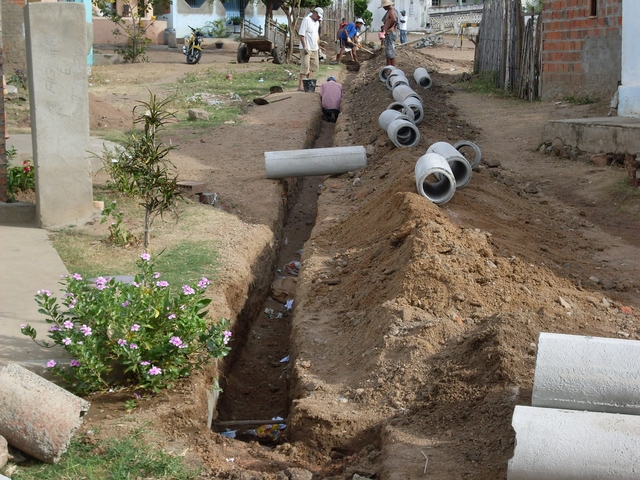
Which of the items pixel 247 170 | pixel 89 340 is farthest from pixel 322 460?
pixel 247 170

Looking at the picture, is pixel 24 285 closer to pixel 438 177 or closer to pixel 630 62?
pixel 438 177

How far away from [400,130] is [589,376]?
23.2 feet

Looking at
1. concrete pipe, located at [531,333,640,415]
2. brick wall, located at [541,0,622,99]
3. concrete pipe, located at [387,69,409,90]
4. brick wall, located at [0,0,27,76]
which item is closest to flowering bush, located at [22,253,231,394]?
concrete pipe, located at [531,333,640,415]

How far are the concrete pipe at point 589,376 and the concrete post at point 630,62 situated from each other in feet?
24.6

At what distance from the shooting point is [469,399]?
13.2 ft

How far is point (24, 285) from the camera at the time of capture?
5387mm

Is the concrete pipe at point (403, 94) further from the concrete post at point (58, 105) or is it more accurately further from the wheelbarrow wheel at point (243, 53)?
the wheelbarrow wheel at point (243, 53)

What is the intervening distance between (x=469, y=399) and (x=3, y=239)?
4.21m

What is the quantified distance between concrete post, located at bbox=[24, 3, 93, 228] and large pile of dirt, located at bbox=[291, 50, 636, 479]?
2.16 m

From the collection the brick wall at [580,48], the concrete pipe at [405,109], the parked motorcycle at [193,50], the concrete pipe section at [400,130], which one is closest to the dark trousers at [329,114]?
the concrete pipe at [405,109]

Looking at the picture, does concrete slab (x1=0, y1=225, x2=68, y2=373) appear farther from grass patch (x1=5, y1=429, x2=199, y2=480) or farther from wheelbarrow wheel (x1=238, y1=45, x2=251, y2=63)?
wheelbarrow wheel (x1=238, y1=45, x2=251, y2=63)

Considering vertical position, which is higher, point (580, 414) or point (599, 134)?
point (599, 134)

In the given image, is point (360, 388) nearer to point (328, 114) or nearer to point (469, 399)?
point (469, 399)

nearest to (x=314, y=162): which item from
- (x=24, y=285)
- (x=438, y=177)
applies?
(x=438, y=177)
